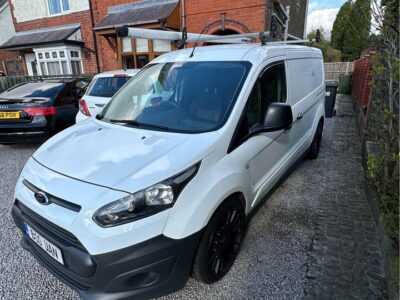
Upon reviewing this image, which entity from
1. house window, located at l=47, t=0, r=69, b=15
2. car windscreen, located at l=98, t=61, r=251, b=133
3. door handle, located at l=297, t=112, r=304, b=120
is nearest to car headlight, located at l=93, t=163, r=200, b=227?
car windscreen, located at l=98, t=61, r=251, b=133

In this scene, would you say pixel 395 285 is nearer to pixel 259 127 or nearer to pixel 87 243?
pixel 259 127

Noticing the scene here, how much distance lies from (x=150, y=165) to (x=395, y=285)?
194 cm

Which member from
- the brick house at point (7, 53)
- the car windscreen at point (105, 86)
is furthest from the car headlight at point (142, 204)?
the brick house at point (7, 53)

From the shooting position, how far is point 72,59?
13859 millimetres

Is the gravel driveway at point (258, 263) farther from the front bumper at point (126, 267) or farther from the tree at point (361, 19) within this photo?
the tree at point (361, 19)

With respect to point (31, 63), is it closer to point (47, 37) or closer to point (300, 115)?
point (47, 37)

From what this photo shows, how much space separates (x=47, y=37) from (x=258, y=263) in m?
15.4

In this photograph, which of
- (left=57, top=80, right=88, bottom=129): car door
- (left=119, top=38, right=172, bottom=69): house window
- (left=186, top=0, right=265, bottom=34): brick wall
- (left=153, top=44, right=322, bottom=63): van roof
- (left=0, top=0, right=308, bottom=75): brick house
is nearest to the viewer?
(left=153, top=44, right=322, bottom=63): van roof

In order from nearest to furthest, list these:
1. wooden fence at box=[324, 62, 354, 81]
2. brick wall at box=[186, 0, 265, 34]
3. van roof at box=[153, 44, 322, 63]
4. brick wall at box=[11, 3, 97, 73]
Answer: van roof at box=[153, 44, 322, 63]
brick wall at box=[186, 0, 265, 34]
brick wall at box=[11, 3, 97, 73]
wooden fence at box=[324, 62, 354, 81]

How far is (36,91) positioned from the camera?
597cm

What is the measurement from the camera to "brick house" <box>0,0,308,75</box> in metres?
9.91

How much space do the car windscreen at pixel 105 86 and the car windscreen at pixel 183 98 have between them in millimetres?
2698

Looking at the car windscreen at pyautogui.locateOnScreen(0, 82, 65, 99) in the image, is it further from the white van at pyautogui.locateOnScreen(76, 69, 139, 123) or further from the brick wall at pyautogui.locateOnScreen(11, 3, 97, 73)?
the brick wall at pyautogui.locateOnScreen(11, 3, 97, 73)

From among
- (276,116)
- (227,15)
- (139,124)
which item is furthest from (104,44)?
(276,116)
